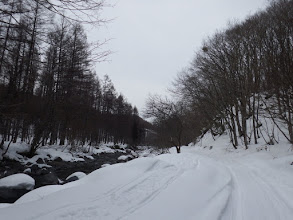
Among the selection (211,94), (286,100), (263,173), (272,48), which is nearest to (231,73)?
(211,94)

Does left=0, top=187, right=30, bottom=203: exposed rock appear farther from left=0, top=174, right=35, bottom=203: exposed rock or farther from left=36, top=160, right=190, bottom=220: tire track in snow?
left=36, top=160, right=190, bottom=220: tire track in snow

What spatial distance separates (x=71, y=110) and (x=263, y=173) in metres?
17.4

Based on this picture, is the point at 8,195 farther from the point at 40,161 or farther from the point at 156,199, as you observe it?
the point at 40,161

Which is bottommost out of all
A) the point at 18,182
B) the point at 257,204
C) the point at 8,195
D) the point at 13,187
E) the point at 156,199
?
the point at 8,195

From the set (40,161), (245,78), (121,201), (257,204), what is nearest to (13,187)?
(121,201)

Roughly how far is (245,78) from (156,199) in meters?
11.7

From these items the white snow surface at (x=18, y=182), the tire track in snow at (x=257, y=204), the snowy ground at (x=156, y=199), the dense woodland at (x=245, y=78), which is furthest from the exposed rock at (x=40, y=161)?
the tire track in snow at (x=257, y=204)

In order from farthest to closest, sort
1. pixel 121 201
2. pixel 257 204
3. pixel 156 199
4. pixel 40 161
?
pixel 40 161 → pixel 257 204 → pixel 156 199 → pixel 121 201

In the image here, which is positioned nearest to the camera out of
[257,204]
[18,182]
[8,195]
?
[257,204]

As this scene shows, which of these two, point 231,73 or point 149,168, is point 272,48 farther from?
point 149,168

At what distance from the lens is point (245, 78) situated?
11.7m

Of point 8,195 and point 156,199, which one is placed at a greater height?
point 156,199

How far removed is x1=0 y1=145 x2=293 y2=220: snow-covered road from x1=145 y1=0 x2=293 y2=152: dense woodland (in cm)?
385

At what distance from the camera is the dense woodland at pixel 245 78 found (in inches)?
258
